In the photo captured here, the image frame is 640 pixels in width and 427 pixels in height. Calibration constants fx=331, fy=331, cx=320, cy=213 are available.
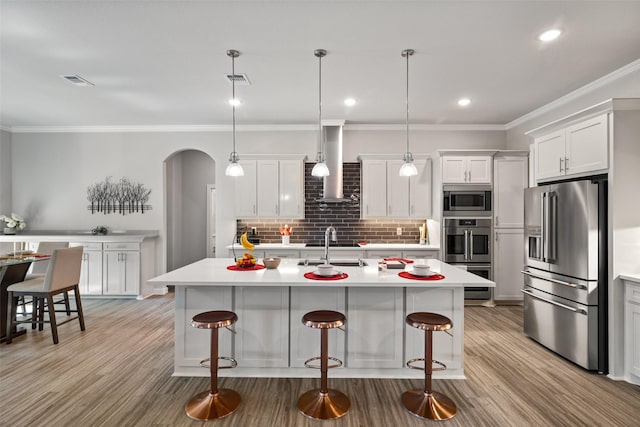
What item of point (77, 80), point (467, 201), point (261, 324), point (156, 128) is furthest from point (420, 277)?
point (156, 128)

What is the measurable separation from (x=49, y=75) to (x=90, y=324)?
3007 millimetres

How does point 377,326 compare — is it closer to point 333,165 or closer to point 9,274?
point 333,165

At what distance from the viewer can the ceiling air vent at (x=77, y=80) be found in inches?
144

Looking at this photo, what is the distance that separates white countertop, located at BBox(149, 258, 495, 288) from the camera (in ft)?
8.29

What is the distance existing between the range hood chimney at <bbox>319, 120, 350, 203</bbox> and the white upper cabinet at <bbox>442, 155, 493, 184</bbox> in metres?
1.62

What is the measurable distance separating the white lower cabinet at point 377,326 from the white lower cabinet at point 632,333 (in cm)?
191

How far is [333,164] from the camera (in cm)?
536

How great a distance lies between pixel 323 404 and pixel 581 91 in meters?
4.54

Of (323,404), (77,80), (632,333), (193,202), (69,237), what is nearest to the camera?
(323,404)

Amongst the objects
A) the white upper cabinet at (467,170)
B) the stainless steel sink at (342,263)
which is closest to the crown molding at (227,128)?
the white upper cabinet at (467,170)

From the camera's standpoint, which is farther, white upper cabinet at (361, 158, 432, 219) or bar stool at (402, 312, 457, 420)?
white upper cabinet at (361, 158, 432, 219)

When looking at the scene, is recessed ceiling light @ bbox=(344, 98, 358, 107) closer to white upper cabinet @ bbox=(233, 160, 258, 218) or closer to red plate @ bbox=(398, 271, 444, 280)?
white upper cabinet @ bbox=(233, 160, 258, 218)

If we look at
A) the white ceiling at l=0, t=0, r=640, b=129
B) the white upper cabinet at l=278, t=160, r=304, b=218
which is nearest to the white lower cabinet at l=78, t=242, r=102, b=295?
the white ceiling at l=0, t=0, r=640, b=129

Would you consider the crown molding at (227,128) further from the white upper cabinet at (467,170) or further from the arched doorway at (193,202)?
the arched doorway at (193,202)
